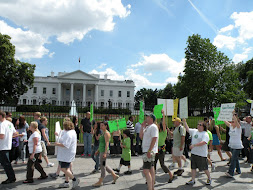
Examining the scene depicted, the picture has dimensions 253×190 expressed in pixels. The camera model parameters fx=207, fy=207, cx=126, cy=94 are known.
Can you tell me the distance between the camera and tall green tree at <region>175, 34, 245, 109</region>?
29.5m

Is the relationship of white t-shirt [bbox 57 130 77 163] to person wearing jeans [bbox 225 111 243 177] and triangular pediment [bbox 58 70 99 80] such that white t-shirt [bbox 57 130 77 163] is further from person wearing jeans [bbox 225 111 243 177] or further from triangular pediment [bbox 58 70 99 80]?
triangular pediment [bbox 58 70 99 80]

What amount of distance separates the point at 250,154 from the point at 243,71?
45.1 m

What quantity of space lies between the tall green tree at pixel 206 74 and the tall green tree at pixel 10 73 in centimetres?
2647

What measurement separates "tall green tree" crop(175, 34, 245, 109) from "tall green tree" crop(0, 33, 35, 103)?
86.8ft

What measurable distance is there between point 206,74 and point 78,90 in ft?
160

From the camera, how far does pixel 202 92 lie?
29844mm

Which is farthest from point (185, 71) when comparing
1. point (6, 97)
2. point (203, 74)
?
point (6, 97)

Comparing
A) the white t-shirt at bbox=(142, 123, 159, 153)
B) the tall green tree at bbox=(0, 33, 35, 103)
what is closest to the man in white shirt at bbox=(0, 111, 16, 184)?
the white t-shirt at bbox=(142, 123, 159, 153)

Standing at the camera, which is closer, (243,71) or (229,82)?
→ (229,82)

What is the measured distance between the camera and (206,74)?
30312 mm

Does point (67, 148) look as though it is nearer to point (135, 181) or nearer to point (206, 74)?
point (135, 181)

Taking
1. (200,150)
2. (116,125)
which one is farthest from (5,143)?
(200,150)

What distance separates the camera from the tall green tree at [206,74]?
29531 mm

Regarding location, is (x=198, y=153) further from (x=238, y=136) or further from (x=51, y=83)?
(x=51, y=83)
